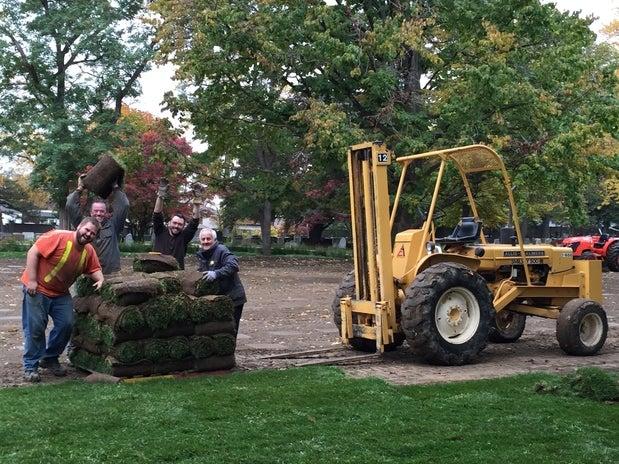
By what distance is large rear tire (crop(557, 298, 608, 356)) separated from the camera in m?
10.7

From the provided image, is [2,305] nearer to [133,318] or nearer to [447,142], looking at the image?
[133,318]

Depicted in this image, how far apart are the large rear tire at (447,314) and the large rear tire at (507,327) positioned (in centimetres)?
201

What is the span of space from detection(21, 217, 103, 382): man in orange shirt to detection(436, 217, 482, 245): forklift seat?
4.55 metres

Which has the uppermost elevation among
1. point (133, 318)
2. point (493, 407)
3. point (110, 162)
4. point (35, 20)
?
point (35, 20)

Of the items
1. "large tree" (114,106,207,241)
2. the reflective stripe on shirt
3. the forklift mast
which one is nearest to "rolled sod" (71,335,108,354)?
the reflective stripe on shirt

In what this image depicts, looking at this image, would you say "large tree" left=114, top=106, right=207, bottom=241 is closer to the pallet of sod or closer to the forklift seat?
the forklift seat

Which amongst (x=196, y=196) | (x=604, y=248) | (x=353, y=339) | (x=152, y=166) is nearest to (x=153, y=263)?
(x=196, y=196)

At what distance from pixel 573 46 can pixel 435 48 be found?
175 inches

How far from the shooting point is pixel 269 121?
1091 inches

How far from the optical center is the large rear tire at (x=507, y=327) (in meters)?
12.0

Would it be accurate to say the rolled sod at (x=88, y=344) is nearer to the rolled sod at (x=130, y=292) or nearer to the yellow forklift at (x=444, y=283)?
the rolled sod at (x=130, y=292)

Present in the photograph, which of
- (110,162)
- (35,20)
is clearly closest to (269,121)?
(35,20)

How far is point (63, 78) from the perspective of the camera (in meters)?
34.2

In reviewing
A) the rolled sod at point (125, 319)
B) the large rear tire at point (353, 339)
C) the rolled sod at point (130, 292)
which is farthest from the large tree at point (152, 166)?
the rolled sod at point (125, 319)
